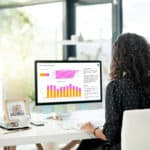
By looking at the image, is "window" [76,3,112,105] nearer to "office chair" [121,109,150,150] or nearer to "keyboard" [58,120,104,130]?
"keyboard" [58,120,104,130]

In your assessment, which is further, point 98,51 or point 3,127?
point 98,51

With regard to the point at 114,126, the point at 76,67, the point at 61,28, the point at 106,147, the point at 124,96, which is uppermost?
the point at 61,28

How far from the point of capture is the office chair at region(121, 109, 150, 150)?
5.62 ft

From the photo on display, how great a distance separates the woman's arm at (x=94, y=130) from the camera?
1986 mm

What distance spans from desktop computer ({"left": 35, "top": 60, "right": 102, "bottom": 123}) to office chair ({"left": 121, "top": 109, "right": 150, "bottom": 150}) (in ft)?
2.53

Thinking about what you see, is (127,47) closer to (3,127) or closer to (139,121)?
(139,121)

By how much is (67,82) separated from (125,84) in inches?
24.1

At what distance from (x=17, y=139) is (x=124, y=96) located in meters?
0.65

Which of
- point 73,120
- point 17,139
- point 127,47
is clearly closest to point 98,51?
point 73,120

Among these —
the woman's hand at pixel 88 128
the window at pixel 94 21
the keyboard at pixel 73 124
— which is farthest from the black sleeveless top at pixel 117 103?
the window at pixel 94 21

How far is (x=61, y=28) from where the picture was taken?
4.38m

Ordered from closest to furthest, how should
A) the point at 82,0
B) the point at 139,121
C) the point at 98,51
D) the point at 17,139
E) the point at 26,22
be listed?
the point at 139,121 < the point at 17,139 < the point at 98,51 < the point at 26,22 < the point at 82,0

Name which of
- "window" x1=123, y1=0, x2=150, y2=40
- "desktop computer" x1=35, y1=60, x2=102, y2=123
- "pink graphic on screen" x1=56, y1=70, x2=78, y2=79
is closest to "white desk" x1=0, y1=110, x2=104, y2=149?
"desktop computer" x1=35, y1=60, x2=102, y2=123

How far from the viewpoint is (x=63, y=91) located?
95.9 inches
